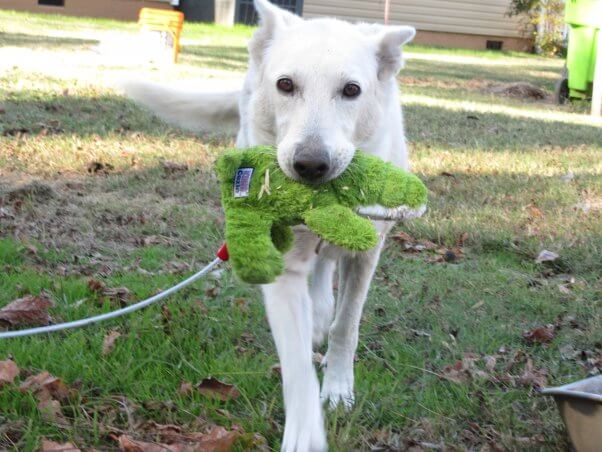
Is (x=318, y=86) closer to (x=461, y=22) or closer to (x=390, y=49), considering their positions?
(x=390, y=49)

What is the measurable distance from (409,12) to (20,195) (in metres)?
23.1

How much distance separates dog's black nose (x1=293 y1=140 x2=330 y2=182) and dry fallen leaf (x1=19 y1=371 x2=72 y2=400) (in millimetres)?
1105

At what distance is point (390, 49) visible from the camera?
11.6 ft

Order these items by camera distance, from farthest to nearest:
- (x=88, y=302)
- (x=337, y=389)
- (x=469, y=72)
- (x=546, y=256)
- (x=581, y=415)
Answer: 1. (x=469, y=72)
2. (x=546, y=256)
3. (x=88, y=302)
4. (x=337, y=389)
5. (x=581, y=415)

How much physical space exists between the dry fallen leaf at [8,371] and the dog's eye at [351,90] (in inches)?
61.0

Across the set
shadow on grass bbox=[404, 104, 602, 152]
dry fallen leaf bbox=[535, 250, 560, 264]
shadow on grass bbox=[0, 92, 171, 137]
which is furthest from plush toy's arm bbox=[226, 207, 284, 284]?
shadow on grass bbox=[404, 104, 602, 152]

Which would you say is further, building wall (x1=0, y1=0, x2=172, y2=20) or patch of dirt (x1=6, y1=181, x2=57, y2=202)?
building wall (x1=0, y1=0, x2=172, y2=20)

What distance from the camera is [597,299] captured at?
4520 mm

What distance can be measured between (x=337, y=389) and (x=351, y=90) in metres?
1.16

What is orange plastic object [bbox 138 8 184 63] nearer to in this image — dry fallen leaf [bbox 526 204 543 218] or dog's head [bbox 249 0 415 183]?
dry fallen leaf [bbox 526 204 543 218]

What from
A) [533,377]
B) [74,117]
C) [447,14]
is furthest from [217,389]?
[447,14]

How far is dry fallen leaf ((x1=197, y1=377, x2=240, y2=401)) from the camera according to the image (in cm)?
307

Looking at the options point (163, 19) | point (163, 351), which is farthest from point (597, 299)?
point (163, 19)

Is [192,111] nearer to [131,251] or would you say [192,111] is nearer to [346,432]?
[131,251]
